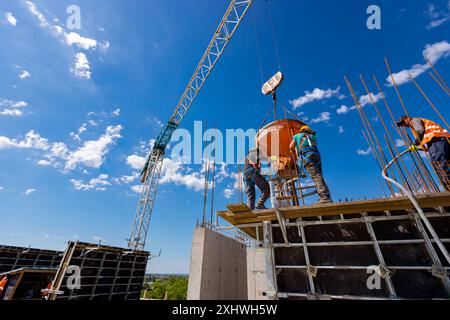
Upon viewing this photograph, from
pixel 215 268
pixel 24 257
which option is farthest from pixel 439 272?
pixel 24 257

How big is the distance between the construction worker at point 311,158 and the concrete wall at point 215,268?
3.46m

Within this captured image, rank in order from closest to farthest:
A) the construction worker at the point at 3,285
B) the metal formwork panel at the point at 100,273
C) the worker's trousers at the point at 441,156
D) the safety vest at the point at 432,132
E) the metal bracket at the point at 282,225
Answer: the metal bracket at the point at 282,225 < the worker's trousers at the point at 441,156 < the safety vest at the point at 432,132 < the metal formwork panel at the point at 100,273 < the construction worker at the point at 3,285

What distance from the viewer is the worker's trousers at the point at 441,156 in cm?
434

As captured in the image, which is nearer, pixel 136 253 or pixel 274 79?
pixel 274 79

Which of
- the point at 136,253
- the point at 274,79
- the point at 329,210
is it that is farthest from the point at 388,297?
the point at 136,253

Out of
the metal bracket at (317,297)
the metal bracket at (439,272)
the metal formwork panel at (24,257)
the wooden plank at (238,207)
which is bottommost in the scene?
the metal bracket at (317,297)

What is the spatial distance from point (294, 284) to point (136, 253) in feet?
39.3

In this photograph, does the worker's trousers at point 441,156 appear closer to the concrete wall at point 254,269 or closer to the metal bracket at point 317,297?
the metal bracket at point 317,297

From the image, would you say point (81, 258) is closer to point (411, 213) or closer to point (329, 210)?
point (329, 210)

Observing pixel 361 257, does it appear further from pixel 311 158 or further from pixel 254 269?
pixel 254 269

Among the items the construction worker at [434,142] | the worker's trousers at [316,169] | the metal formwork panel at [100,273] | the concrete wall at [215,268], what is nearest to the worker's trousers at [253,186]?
the worker's trousers at [316,169]

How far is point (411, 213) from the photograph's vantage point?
3.56 metres
